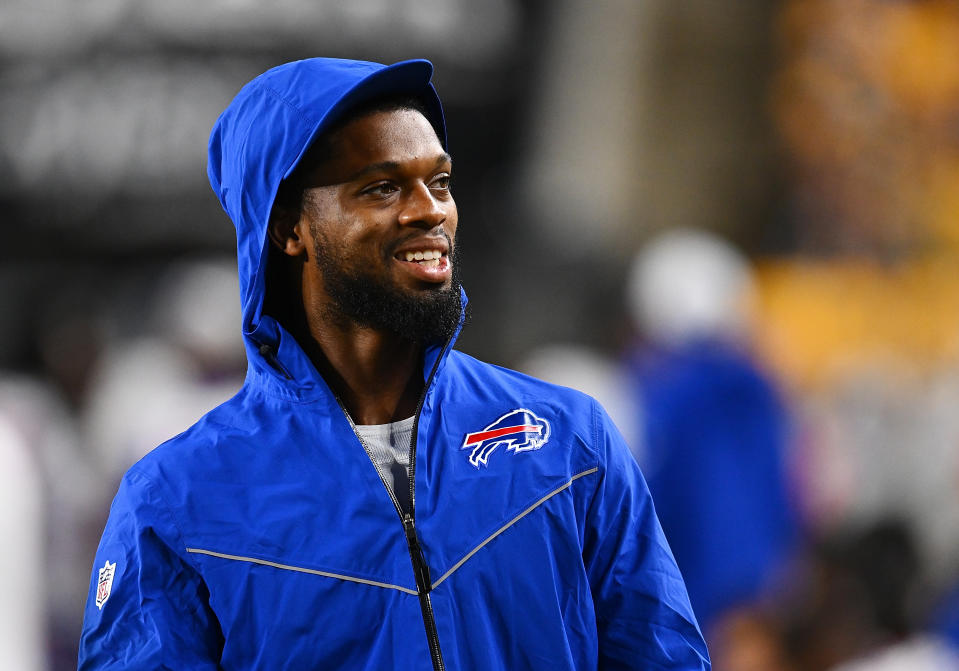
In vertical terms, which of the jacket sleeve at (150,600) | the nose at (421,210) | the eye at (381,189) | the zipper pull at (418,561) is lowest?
the jacket sleeve at (150,600)

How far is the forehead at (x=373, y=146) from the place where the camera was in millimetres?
2836

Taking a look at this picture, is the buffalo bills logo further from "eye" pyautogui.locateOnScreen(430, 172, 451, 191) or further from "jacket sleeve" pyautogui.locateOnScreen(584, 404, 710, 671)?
"eye" pyautogui.locateOnScreen(430, 172, 451, 191)

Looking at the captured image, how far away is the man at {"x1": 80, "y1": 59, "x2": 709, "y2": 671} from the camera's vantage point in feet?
8.49

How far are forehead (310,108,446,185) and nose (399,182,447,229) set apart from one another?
5 centimetres

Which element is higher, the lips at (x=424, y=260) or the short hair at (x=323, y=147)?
the short hair at (x=323, y=147)

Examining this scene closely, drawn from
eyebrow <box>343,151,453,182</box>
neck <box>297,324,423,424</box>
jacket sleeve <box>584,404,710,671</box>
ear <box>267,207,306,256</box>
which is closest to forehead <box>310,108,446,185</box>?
eyebrow <box>343,151,453,182</box>

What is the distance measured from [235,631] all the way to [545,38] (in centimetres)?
1060

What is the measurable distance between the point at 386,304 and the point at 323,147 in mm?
310

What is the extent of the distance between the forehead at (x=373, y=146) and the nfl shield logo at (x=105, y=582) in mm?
791

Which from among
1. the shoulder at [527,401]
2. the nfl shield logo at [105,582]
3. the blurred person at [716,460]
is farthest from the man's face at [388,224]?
the blurred person at [716,460]

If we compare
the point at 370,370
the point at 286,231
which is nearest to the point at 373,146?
the point at 286,231

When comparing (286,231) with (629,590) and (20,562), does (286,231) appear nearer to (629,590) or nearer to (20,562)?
(629,590)

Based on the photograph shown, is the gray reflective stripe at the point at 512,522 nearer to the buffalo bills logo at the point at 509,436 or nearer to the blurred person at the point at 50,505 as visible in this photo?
the buffalo bills logo at the point at 509,436

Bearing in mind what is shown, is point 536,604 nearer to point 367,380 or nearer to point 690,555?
point 367,380
